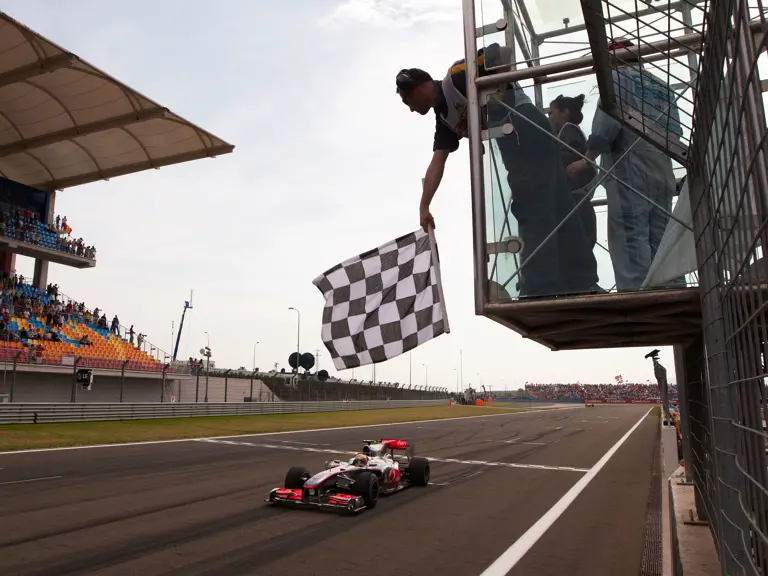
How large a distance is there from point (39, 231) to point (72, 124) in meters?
7.95

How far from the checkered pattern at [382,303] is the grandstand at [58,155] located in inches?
735

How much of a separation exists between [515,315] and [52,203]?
34.9 meters

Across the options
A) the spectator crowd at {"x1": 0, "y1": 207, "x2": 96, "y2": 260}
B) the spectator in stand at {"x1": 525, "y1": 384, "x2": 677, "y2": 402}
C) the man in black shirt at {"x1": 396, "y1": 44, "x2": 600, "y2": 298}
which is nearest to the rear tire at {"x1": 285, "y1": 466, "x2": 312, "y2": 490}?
the man in black shirt at {"x1": 396, "y1": 44, "x2": 600, "y2": 298}

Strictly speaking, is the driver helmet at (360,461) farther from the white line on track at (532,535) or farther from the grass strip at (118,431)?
the grass strip at (118,431)

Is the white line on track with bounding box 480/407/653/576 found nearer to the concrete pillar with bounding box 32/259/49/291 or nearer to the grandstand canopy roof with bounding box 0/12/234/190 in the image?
the grandstand canopy roof with bounding box 0/12/234/190

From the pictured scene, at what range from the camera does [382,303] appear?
158 inches

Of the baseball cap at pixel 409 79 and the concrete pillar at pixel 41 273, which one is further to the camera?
the concrete pillar at pixel 41 273

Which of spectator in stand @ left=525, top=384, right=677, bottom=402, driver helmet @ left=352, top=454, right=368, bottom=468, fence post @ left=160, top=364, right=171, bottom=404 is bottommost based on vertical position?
spectator in stand @ left=525, top=384, right=677, bottom=402

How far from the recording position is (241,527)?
588 cm

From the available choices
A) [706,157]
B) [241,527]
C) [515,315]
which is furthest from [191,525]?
[706,157]

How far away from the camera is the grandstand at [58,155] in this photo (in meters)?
20.9

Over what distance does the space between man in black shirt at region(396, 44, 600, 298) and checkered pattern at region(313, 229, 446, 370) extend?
2.78ft

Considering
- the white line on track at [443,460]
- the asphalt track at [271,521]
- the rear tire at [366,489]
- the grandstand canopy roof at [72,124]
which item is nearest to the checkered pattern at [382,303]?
the asphalt track at [271,521]

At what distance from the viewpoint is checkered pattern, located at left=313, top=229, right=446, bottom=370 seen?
150 inches
